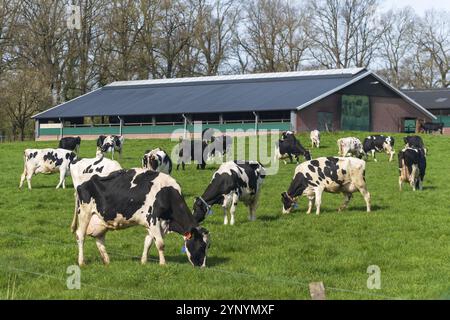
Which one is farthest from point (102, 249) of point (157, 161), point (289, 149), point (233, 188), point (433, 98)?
point (433, 98)

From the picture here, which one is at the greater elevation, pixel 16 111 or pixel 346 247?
pixel 16 111

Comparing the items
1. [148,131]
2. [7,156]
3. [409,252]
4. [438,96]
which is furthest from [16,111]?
[409,252]

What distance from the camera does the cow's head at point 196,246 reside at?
11.8 metres

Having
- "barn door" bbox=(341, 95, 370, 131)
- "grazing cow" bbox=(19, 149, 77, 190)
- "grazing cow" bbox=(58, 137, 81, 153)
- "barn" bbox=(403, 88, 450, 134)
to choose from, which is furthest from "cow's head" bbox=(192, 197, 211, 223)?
"barn" bbox=(403, 88, 450, 134)

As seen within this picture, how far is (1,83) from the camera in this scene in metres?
64.4

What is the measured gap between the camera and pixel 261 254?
12969 mm

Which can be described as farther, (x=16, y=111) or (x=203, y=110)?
(x=16, y=111)

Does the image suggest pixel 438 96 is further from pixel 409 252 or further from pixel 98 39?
pixel 409 252

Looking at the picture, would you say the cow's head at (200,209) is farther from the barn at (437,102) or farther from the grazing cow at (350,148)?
→ the barn at (437,102)

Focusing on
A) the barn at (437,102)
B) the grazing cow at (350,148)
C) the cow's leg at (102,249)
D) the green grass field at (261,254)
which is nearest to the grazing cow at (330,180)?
the green grass field at (261,254)

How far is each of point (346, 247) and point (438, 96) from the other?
208 ft

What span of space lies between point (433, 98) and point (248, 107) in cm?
2971
